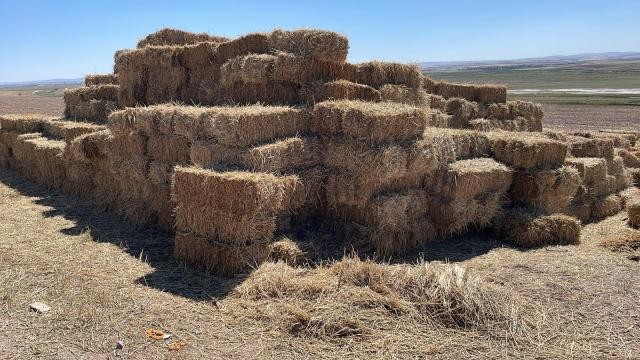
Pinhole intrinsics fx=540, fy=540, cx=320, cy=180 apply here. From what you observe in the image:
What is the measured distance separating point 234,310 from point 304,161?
9.75 feet

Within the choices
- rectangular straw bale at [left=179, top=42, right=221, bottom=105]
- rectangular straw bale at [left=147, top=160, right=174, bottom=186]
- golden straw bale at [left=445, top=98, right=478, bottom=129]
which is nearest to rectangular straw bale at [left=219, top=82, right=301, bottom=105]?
rectangular straw bale at [left=179, top=42, right=221, bottom=105]

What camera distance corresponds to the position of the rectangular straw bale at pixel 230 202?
7.27 meters

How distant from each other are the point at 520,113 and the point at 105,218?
489 inches

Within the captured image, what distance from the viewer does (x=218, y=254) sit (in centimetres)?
769

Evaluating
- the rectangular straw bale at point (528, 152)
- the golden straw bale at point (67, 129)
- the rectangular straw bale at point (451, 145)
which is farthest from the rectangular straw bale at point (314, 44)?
the golden straw bale at point (67, 129)

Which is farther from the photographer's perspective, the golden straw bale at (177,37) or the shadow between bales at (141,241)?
the golden straw bale at (177,37)

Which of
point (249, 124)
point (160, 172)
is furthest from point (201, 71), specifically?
point (249, 124)

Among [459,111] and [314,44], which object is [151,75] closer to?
[314,44]

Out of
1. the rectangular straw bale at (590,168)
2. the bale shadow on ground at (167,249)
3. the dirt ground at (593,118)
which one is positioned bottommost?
the dirt ground at (593,118)

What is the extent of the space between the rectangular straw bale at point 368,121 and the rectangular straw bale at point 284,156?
1.39ft

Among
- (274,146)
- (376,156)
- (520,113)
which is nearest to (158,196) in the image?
(274,146)

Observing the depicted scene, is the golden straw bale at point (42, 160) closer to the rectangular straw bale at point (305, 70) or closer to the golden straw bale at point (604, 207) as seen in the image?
the rectangular straw bale at point (305, 70)

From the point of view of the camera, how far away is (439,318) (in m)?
6.18

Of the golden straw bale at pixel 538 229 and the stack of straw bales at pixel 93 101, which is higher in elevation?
the stack of straw bales at pixel 93 101
